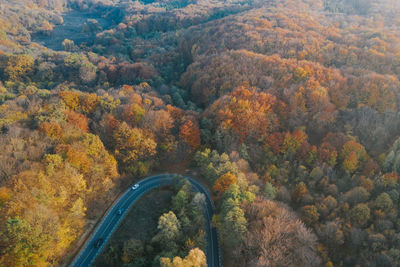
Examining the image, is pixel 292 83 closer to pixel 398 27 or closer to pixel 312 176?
pixel 312 176

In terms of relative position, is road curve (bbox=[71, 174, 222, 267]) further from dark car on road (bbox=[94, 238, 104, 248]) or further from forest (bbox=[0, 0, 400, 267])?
forest (bbox=[0, 0, 400, 267])

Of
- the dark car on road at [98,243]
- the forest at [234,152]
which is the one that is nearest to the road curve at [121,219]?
the dark car on road at [98,243]

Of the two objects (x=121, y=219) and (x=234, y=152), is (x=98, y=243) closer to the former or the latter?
(x=121, y=219)

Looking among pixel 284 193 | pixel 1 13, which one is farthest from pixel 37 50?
pixel 284 193

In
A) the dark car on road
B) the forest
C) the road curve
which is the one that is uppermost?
the forest

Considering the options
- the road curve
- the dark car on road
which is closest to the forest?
the road curve
